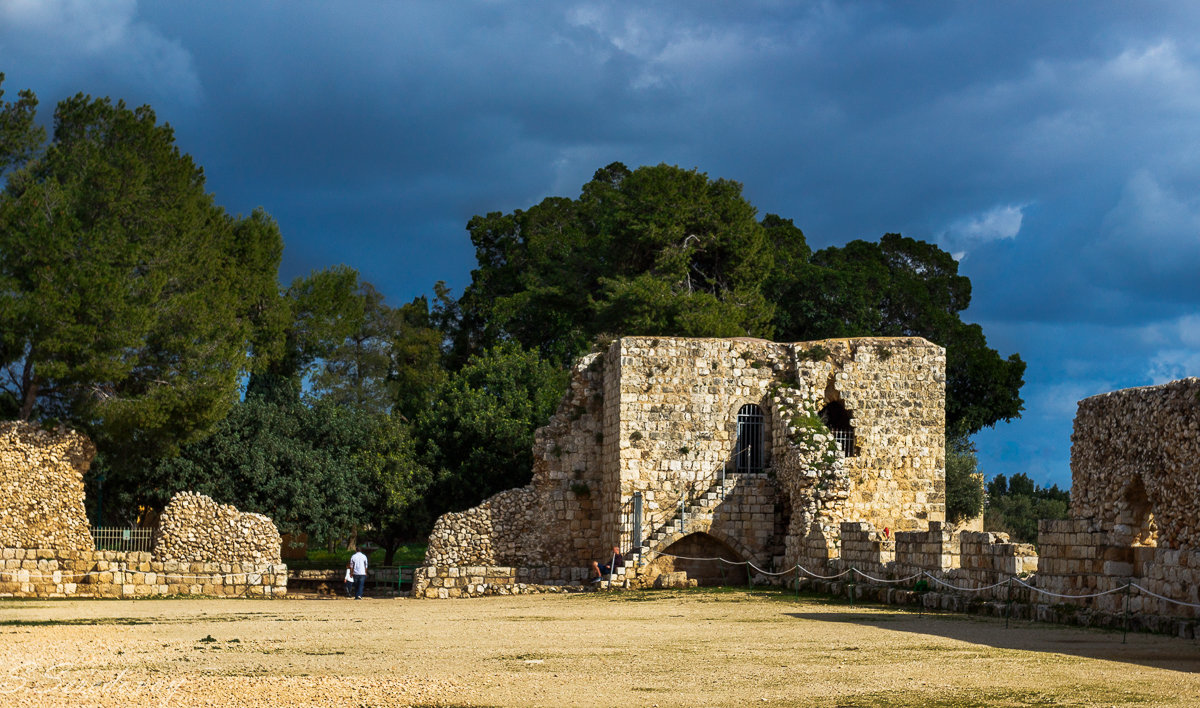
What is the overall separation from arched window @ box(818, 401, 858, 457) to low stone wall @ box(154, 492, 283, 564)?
38.5ft

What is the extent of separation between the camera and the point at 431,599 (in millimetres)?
23188

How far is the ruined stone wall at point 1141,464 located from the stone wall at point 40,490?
1854cm

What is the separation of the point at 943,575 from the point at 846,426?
7930mm

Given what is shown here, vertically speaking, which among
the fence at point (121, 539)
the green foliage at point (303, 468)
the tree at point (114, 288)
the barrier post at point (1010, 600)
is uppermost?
the tree at point (114, 288)

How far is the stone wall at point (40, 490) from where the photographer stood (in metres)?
23.5

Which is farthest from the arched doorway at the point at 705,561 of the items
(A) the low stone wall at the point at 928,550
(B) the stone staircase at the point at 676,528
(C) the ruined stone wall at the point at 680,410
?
(A) the low stone wall at the point at 928,550

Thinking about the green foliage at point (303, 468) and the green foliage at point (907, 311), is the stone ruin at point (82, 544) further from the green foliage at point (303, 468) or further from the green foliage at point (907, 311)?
the green foliage at point (907, 311)

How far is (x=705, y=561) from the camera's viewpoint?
948 inches

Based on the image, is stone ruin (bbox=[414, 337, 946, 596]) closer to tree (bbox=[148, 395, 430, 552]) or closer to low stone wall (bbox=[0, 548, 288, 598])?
low stone wall (bbox=[0, 548, 288, 598])

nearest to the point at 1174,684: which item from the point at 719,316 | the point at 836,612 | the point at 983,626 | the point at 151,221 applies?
the point at 983,626

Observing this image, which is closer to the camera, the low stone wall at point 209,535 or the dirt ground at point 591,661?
the dirt ground at point 591,661

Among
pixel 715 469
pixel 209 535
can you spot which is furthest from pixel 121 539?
pixel 715 469

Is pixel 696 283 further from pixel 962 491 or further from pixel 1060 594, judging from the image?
pixel 1060 594

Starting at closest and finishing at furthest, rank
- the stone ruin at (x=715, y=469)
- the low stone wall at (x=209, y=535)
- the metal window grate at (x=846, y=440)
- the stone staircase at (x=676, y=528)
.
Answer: the stone staircase at (x=676, y=528)
the stone ruin at (x=715, y=469)
the metal window grate at (x=846, y=440)
the low stone wall at (x=209, y=535)
